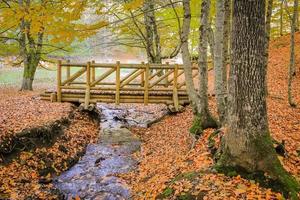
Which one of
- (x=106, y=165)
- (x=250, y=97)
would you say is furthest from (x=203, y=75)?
(x=250, y=97)

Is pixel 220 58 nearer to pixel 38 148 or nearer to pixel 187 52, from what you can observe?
pixel 187 52

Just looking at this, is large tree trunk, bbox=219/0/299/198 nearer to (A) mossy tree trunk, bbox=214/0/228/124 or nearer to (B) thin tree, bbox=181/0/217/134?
(A) mossy tree trunk, bbox=214/0/228/124

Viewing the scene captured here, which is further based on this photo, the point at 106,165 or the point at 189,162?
the point at 106,165

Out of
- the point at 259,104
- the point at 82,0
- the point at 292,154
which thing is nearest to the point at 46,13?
the point at 82,0

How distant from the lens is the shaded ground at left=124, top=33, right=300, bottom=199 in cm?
564

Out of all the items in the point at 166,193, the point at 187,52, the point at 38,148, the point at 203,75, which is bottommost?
the point at 166,193

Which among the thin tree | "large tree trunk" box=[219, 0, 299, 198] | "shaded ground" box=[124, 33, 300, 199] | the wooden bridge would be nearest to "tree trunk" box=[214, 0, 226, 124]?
the thin tree

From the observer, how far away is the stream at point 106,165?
27.0 feet

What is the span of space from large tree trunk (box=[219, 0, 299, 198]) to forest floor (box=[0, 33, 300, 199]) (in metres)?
0.42

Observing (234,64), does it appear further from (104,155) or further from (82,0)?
(104,155)

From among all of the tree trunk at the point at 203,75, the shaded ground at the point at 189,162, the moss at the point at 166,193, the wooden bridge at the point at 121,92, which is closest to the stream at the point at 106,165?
the shaded ground at the point at 189,162

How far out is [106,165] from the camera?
1019 centimetres

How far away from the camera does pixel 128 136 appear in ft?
44.5

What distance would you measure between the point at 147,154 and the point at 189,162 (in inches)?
128
